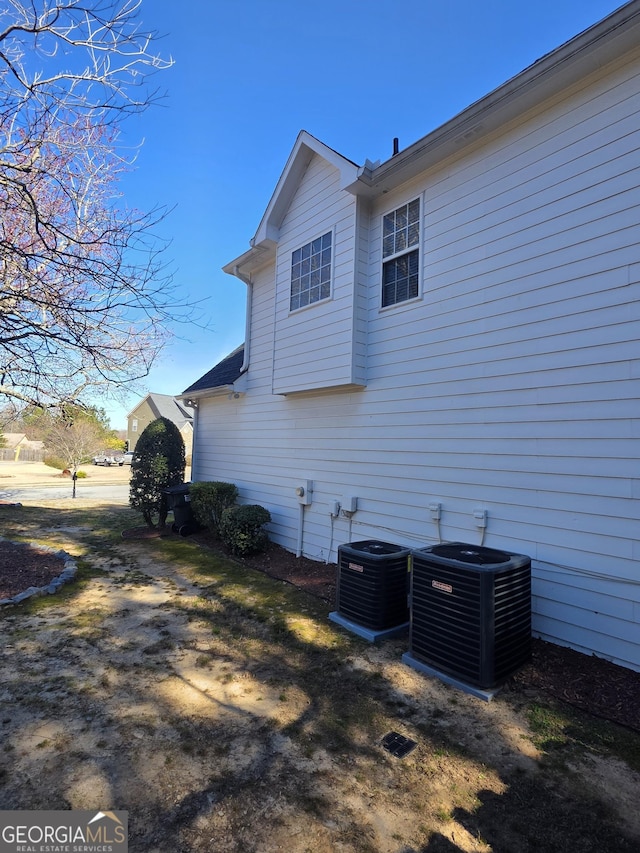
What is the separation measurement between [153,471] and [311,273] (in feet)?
17.6

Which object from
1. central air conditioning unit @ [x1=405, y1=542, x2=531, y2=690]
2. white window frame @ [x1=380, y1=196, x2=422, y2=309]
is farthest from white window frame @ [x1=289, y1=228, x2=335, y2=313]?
central air conditioning unit @ [x1=405, y1=542, x2=531, y2=690]

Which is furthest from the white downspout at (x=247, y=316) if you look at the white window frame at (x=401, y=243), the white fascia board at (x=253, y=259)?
the white window frame at (x=401, y=243)

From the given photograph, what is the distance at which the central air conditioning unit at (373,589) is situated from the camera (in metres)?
4.11

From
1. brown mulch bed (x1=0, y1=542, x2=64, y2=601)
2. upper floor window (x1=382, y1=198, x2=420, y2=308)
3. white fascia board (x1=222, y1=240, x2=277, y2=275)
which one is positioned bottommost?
brown mulch bed (x1=0, y1=542, x2=64, y2=601)

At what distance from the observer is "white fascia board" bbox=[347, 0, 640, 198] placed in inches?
136

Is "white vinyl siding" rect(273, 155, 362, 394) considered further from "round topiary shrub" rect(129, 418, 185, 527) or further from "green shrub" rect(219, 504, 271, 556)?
"round topiary shrub" rect(129, 418, 185, 527)

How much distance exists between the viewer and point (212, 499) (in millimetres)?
8359

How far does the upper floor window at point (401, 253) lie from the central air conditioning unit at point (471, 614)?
336cm

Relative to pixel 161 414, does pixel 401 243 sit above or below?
below

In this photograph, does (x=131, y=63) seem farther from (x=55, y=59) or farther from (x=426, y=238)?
(x=426, y=238)

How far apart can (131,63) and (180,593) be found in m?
5.48

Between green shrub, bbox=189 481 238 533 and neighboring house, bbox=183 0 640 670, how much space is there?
1810 mm

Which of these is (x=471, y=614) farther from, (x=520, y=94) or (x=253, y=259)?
(x=253, y=259)

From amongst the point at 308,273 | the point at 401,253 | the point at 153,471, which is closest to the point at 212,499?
the point at 153,471
